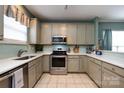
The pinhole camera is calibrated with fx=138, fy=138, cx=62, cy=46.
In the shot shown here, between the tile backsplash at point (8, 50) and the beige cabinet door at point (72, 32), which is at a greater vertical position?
the beige cabinet door at point (72, 32)

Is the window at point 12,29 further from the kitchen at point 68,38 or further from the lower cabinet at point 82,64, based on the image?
the lower cabinet at point 82,64

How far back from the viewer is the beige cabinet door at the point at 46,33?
6.31 metres

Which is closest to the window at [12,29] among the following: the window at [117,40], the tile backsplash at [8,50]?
the tile backsplash at [8,50]

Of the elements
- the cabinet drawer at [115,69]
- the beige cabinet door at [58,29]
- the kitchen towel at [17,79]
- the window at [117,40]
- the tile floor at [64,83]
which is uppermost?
the beige cabinet door at [58,29]

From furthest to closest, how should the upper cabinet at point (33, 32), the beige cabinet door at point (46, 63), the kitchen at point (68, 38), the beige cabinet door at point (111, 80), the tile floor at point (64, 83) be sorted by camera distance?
the beige cabinet door at point (46, 63) < the upper cabinet at point (33, 32) < the kitchen at point (68, 38) < the tile floor at point (64, 83) < the beige cabinet door at point (111, 80)

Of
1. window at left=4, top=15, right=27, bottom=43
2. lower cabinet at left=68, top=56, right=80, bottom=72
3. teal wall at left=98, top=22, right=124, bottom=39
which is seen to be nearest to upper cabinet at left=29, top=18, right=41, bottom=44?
window at left=4, top=15, right=27, bottom=43

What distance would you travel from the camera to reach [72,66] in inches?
232

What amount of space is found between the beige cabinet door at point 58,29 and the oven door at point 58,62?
118cm

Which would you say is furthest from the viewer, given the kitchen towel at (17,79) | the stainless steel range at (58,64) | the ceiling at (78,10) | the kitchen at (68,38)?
the stainless steel range at (58,64)

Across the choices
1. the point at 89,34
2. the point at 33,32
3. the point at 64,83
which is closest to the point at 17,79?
the point at 64,83
